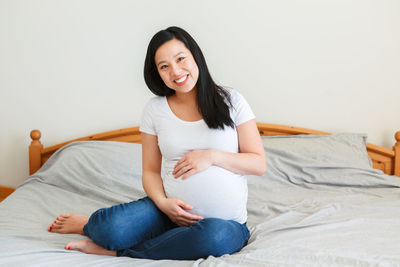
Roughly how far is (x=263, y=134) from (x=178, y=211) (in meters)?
1.22

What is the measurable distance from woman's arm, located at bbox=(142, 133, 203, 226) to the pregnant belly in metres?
0.03

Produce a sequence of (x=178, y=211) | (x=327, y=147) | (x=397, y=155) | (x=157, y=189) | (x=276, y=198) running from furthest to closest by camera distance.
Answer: (x=397, y=155) → (x=327, y=147) → (x=276, y=198) → (x=157, y=189) → (x=178, y=211)

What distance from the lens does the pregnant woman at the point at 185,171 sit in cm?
110


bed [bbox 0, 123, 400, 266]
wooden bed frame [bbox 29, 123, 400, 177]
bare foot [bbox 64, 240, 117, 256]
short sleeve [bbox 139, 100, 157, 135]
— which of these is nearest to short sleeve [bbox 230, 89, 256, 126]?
short sleeve [bbox 139, 100, 157, 135]

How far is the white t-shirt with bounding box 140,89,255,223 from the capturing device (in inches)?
46.1

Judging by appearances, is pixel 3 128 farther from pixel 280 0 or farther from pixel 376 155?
pixel 376 155

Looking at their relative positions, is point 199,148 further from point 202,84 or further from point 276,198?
point 276,198

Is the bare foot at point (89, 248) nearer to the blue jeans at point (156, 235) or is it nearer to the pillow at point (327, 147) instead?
the blue jeans at point (156, 235)

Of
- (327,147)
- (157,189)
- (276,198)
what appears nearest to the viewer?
(157,189)

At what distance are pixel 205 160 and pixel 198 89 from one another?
0.24m

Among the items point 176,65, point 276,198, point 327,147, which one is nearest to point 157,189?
point 176,65

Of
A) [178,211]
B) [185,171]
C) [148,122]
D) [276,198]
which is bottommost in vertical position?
[276,198]

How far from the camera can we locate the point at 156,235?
121 cm

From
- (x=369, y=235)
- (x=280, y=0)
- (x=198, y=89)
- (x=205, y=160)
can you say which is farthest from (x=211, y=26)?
(x=369, y=235)
